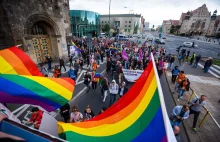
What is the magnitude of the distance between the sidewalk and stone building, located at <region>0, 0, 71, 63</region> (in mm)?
13160

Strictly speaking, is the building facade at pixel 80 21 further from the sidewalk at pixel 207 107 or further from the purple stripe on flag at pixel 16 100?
the purple stripe on flag at pixel 16 100

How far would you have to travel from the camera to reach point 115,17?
85.0 m

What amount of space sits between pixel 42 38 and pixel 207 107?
1604cm

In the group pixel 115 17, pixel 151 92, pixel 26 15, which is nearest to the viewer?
pixel 151 92

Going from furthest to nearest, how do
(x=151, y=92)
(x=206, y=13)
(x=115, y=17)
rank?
(x=115, y=17) < (x=206, y=13) < (x=151, y=92)

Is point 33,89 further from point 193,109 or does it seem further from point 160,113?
point 193,109

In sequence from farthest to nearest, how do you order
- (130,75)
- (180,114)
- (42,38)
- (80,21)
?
(80,21), (42,38), (130,75), (180,114)

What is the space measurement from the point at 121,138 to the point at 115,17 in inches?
3635

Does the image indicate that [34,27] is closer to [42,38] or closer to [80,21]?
[42,38]

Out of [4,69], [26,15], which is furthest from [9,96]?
[26,15]

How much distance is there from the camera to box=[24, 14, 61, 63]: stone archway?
446 inches

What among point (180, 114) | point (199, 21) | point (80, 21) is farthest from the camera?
point (199, 21)

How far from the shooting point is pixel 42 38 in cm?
1314

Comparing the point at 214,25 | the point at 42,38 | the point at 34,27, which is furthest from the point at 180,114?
the point at 214,25
